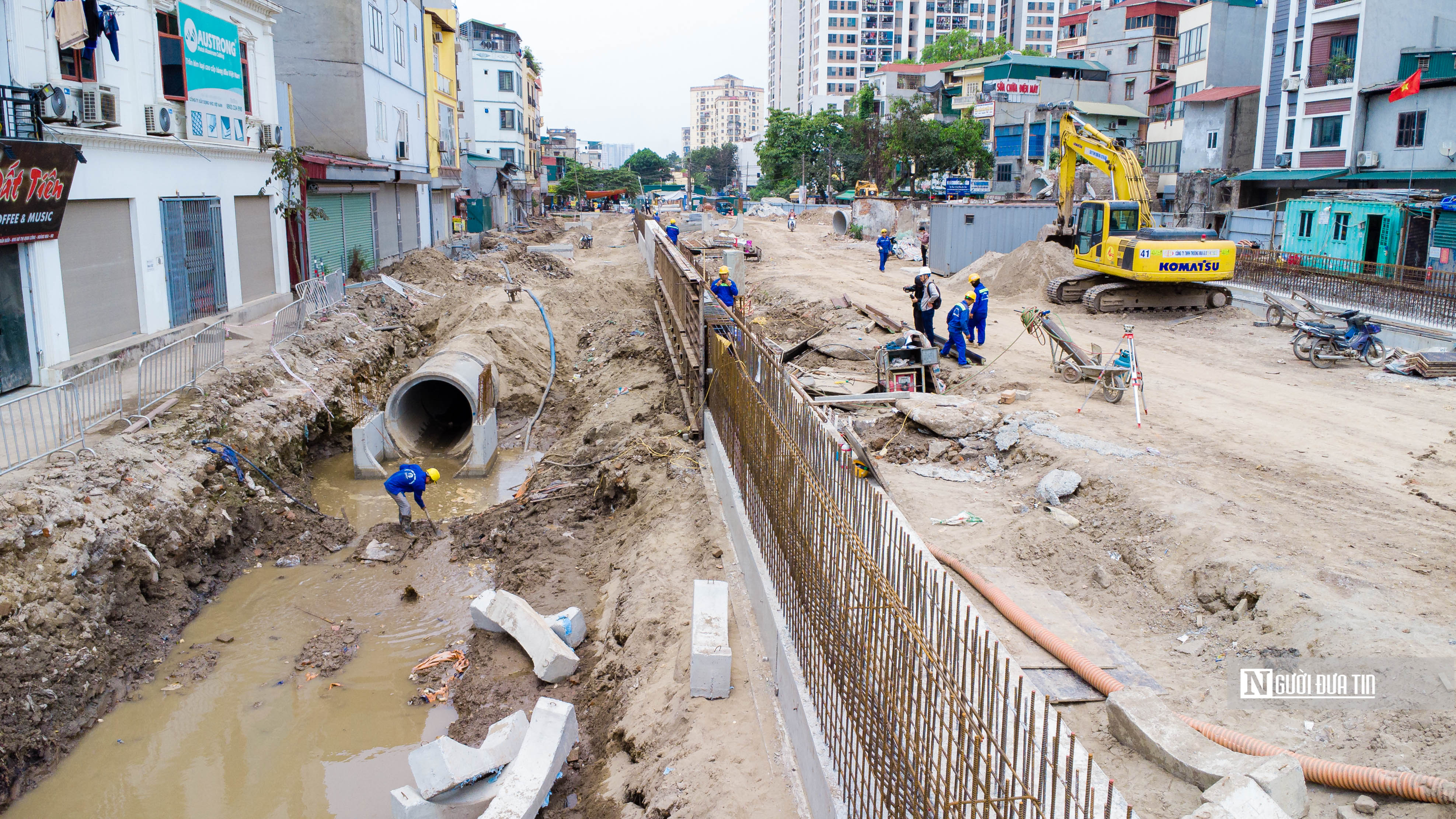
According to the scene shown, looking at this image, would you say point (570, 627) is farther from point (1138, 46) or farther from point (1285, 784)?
point (1138, 46)

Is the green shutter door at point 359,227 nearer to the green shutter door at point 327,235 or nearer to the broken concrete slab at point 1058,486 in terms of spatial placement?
the green shutter door at point 327,235

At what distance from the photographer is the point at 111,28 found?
45.3 feet

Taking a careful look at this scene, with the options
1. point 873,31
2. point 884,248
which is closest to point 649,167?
point 873,31

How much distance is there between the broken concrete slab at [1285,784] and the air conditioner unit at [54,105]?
14940 millimetres

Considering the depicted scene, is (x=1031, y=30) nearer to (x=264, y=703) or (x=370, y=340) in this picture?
(x=370, y=340)

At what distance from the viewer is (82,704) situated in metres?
7.85

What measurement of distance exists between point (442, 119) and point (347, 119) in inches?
562

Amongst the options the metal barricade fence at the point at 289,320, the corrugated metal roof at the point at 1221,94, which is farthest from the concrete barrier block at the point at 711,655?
the corrugated metal roof at the point at 1221,94

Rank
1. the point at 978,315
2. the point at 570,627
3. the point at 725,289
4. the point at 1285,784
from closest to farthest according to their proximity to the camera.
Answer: the point at 1285,784
the point at 570,627
the point at 725,289
the point at 978,315

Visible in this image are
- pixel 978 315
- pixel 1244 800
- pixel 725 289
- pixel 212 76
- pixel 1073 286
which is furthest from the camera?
pixel 1073 286

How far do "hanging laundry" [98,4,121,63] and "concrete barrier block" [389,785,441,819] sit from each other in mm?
12871

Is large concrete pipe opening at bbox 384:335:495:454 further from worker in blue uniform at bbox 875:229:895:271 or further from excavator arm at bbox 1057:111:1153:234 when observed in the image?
worker in blue uniform at bbox 875:229:895:271

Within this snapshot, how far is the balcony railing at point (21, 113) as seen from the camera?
11.7 m

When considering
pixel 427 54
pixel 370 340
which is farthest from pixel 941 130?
pixel 370 340
